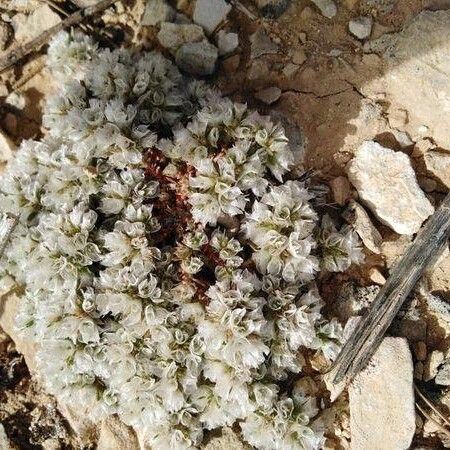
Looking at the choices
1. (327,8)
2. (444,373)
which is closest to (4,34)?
(327,8)

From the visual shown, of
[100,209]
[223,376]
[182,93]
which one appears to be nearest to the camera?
[223,376]

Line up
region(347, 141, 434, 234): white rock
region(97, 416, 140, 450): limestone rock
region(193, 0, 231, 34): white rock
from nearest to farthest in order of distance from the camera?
region(347, 141, 434, 234): white rock, region(97, 416, 140, 450): limestone rock, region(193, 0, 231, 34): white rock

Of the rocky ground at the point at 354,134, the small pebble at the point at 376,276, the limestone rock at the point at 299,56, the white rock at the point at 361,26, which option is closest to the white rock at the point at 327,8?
the rocky ground at the point at 354,134

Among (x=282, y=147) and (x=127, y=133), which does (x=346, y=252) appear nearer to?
(x=282, y=147)

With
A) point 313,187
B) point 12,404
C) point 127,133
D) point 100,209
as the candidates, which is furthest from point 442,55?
point 12,404

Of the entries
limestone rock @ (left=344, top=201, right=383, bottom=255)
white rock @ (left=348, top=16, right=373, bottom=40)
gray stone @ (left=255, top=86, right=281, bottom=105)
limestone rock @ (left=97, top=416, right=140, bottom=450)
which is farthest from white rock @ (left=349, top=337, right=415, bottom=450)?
white rock @ (left=348, top=16, right=373, bottom=40)

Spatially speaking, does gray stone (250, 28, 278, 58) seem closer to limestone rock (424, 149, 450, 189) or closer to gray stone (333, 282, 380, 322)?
limestone rock (424, 149, 450, 189)

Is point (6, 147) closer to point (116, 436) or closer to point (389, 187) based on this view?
point (116, 436)
